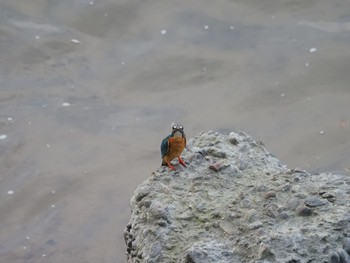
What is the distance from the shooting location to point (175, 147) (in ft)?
8.25

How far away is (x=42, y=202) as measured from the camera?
179 inches

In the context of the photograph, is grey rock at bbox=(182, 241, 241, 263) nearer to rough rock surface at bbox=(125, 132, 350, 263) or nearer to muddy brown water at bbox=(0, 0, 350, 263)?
rough rock surface at bbox=(125, 132, 350, 263)

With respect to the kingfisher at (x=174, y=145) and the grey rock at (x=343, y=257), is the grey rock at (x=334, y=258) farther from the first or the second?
the kingfisher at (x=174, y=145)

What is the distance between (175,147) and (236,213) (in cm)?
36

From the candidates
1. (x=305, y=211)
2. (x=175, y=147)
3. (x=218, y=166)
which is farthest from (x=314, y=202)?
(x=175, y=147)

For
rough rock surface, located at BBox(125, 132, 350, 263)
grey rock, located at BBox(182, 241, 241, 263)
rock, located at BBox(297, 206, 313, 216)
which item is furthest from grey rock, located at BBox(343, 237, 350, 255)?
grey rock, located at BBox(182, 241, 241, 263)

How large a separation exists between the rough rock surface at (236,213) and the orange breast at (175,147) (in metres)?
0.06

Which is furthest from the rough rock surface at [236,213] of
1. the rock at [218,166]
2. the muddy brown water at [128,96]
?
the muddy brown water at [128,96]

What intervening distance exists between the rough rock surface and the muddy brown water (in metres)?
1.73

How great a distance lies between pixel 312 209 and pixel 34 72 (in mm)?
3929

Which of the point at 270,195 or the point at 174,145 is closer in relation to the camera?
the point at 270,195

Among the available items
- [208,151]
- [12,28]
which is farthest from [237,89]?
[208,151]

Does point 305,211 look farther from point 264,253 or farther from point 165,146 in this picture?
point 165,146

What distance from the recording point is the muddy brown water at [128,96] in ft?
14.8
